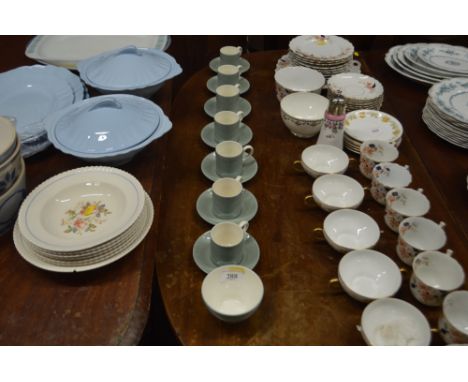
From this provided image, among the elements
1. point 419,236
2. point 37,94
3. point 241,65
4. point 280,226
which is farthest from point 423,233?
point 37,94

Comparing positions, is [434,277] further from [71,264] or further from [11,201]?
[11,201]

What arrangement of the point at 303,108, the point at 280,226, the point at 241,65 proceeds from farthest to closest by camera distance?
1. the point at 241,65
2. the point at 303,108
3. the point at 280,226

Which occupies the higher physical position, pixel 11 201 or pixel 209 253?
pixel 11 201

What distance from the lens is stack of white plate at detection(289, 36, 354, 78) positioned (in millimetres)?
1457

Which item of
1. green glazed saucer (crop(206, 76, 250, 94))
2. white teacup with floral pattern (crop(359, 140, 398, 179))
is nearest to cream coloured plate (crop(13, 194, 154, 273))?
white teacup with floral pattern (crop(359, 140, 398, 179))

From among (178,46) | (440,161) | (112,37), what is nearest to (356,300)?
(440,161)

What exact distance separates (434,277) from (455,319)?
11cm

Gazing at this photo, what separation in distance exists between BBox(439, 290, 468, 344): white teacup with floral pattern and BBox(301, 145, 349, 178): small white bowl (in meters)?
0.44

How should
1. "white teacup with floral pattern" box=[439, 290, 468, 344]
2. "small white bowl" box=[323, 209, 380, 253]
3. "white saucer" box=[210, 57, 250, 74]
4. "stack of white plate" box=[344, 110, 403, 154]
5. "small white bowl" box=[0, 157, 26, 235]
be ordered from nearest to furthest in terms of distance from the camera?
"white teacup with floral pattern" box=[439, 290, 468, 344] → "small white bowl" box=[0, 157, 26, 235] → "small white bowl" box=[323, 209, 380, 253] → "stack of white plate" box=[344, 110, 403, 154] → "white saucer" box=[210, 57, 250, 74]

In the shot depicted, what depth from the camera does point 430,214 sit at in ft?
3.31

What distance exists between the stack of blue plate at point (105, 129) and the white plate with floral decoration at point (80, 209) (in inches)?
2.0

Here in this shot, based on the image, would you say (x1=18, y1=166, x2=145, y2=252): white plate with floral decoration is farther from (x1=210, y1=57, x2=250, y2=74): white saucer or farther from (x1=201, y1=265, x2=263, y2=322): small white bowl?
(x1=210, y1=57, x2=250, y2=74): white saucer

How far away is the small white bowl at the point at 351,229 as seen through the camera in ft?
3.09

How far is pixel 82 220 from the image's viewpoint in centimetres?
88
